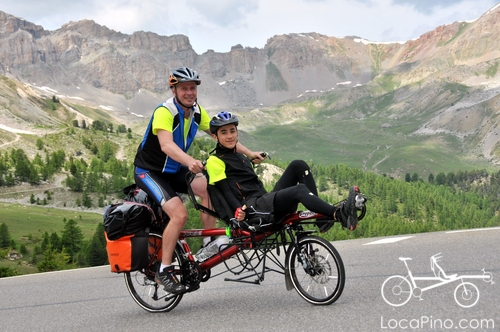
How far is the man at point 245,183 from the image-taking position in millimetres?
7340

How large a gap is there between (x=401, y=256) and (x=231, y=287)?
359 centimetres

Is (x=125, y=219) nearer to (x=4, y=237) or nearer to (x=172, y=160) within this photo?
(x=172, y=160)

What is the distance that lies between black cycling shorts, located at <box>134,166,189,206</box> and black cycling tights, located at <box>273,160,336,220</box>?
5.30ft

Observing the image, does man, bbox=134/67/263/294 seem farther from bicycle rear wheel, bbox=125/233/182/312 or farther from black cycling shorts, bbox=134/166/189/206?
bicycle rear wheel, bbox=125/233/182/312

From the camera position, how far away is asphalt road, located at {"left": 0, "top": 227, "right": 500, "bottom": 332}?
6.27 m

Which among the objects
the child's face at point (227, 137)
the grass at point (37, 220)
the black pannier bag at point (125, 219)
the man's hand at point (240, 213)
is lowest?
the grass at point (37, 220)

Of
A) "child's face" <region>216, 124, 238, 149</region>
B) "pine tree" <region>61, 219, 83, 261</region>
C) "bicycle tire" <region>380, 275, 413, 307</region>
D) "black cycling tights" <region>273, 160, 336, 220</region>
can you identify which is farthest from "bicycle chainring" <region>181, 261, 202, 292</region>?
"pine tree" <region>61, 219, 83, 261</region>

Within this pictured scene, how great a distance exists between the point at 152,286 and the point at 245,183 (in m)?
2.36

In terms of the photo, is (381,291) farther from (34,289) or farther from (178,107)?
(34,289)

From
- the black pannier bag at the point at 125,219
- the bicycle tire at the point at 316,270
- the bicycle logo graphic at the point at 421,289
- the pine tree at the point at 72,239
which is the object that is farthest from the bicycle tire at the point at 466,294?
the pine tree at the point at 72,239

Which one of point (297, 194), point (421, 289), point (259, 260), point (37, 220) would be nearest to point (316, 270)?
point (259, 260)

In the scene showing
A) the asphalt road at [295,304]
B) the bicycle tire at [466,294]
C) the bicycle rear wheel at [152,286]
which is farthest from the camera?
the bicycle rear wheel at [152,286]

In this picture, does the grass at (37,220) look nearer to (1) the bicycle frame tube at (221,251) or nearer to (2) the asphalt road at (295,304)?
(2) the asphalt road at (295,304)

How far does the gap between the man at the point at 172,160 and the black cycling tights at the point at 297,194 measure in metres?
0.80
